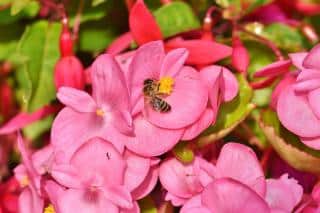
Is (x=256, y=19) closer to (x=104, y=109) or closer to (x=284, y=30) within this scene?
(x=284, y=30)

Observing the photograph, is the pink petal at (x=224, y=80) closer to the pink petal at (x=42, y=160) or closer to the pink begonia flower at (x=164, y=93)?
the pink begonia flower at (x=164, y=93)

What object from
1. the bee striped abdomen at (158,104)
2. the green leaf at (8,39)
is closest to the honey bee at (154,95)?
the bee striped abdomen at (158,104)

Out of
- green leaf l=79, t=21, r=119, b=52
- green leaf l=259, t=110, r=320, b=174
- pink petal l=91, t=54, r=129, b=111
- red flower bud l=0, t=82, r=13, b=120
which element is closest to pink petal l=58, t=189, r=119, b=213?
pink petal l=91, t=54, r=129, b=111

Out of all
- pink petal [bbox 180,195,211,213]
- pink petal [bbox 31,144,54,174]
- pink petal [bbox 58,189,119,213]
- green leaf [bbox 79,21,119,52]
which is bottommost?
pink petal [bbox 180,195,211,213]

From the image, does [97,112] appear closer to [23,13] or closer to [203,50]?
[203,50]

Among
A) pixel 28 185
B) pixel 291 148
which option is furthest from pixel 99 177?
pixel 291 148

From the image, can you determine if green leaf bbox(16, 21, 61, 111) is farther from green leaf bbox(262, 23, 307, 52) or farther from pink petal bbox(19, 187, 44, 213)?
green leaf bbox(262, 23, 307, 52)

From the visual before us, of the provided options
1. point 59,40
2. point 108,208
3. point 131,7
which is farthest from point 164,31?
point 108,208
